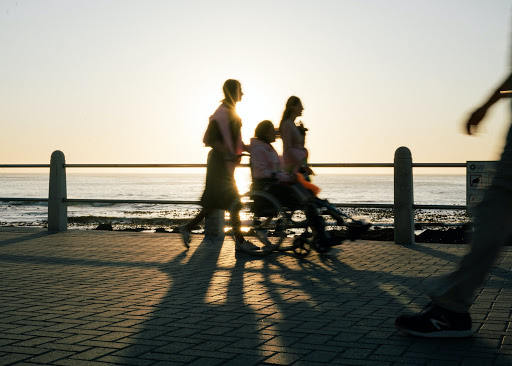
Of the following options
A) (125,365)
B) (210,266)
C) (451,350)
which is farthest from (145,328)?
(210,266)

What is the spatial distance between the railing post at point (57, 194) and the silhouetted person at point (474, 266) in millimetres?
8733

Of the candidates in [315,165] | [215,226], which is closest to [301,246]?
[315,165]

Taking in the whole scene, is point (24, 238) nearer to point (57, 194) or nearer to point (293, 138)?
point (57, 194)

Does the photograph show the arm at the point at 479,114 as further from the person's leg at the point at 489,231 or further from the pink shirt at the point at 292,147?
the pink shirt at the point at 292,147

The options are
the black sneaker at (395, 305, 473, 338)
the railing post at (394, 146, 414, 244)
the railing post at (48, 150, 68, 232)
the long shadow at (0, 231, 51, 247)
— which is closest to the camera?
the black sneaker at (395, 305, 473, 338)

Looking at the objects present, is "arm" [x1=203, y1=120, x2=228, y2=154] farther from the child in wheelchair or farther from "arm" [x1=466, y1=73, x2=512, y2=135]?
"arm" [x1=466, y1=73, x2=512, y2=135]

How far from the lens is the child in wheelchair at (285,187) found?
7.77m

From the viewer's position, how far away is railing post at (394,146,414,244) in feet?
30.8

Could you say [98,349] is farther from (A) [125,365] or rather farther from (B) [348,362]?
(B) [348,362]

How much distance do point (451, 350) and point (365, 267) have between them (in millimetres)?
3480

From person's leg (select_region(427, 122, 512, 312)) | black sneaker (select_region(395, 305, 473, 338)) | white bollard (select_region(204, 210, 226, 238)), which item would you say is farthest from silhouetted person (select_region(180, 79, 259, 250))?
person's leg (select_region(427, 122, 512, 312))

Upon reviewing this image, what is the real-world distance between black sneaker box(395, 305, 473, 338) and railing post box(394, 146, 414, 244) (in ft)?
18.2

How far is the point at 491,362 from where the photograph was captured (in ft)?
11.3

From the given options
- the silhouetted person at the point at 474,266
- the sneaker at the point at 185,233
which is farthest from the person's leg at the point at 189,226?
the silhouetted person at the point at 474,266
